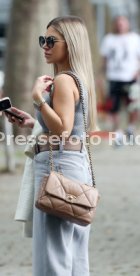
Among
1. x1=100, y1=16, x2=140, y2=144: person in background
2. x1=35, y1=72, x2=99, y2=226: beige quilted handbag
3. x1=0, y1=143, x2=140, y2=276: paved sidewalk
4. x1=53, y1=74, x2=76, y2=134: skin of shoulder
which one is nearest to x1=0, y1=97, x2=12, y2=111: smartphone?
x1=53, y1=74, x2=76, y2=134: skin of shoulder

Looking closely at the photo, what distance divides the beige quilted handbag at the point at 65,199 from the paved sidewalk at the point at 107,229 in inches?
70.9

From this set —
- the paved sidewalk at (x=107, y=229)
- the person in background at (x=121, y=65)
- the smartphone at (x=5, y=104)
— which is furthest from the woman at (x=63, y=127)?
the person in background at (x=121, y=65)

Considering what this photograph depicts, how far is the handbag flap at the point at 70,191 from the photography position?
533cm

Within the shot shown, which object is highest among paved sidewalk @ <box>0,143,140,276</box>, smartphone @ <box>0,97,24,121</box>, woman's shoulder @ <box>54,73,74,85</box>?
woman's shoulder @ <box>54,73,74,85</box>

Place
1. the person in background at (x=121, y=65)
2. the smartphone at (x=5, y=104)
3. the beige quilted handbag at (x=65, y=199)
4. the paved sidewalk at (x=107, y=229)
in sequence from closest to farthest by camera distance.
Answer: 1. the beige quilted handbag at (x=65, y=199)
2. the smartphone at (x=5, y=104)
3. the paved sidewalk at (x=107, y=229)
4. the person in background at (x=121, y=65)

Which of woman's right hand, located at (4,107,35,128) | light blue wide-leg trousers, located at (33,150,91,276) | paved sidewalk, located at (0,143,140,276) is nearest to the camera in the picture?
light blue wide-leg trousers, located at (33,150,91,276)

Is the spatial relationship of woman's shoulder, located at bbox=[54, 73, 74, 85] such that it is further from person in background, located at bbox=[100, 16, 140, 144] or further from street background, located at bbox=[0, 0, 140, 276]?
person in background, located at bbox=[100, 16, 140, 144]

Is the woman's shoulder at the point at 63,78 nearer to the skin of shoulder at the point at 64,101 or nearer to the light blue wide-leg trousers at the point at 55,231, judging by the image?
the skin of shoulder at the point at 64,101

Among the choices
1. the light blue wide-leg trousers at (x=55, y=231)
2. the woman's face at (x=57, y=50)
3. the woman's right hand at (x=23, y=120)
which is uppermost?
the woman's face at (x=57, y=50)

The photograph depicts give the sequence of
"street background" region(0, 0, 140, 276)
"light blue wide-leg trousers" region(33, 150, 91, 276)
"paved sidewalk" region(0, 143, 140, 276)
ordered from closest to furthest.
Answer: "light blue wide-leg trousers" region(33, 150, 91, 276)
"paved sidewalk" region(0, 143, 140, 276)
"street background" region(0, 0, 140, 276)

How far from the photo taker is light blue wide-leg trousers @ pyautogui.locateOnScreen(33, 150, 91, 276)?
5.47 metres

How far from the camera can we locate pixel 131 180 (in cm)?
1162

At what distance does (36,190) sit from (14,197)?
196 inches

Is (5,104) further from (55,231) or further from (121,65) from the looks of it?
(121,65)
